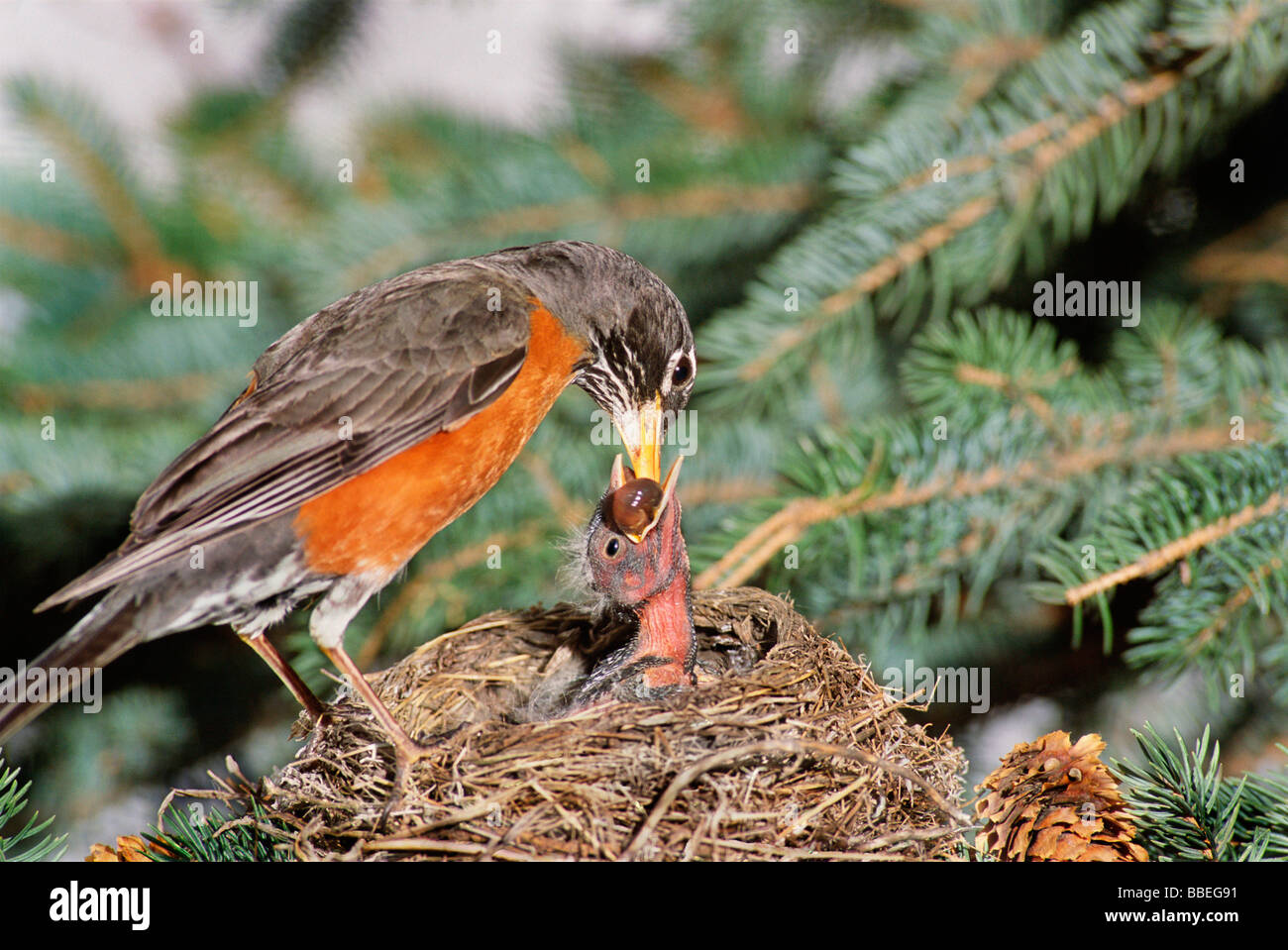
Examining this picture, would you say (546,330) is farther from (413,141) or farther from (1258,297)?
(1258,297)

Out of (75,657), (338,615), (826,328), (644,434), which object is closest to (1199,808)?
(826,328)

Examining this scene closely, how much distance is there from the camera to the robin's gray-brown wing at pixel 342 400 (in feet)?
5.56

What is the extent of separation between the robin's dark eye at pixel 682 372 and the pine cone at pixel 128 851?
133 cm

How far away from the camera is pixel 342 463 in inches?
70.4

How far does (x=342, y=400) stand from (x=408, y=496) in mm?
Answer: 218

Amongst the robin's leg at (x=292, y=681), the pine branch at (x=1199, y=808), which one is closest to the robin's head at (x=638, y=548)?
the robin's leg at (x=292, y=681)

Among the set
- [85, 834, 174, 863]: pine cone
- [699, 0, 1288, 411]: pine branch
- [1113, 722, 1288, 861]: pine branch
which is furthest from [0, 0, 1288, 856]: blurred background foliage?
[85, 834, 174, 863]: pine cone

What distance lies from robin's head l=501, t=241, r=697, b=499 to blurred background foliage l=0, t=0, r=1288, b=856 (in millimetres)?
86

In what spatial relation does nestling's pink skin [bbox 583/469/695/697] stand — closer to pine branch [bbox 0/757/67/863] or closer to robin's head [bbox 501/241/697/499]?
robin's head [bbox 501/241/697/499]

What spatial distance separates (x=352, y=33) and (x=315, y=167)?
0.48 m

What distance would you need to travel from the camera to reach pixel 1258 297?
8.42ft

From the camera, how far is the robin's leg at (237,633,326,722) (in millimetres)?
1824

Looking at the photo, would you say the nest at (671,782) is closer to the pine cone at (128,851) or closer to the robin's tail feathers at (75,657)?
the pine cone at (128,851)

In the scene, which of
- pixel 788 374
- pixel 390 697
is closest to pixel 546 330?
pixel 788 374
